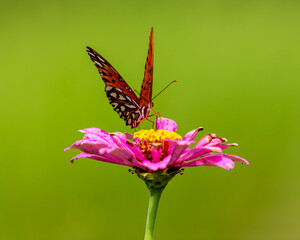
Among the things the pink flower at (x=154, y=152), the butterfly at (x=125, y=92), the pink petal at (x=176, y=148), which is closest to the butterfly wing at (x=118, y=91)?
the butterfly at (x=125, y=92)

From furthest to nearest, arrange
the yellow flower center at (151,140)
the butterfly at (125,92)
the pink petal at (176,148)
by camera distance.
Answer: the butterfly at (125,92) → the yellow flower center at (151,140) → the pink petal at (176,148)

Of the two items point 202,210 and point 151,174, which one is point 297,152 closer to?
point 202,210

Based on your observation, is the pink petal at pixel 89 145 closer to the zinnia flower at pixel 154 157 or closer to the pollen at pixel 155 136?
the zinnia flower at pixel 154 157

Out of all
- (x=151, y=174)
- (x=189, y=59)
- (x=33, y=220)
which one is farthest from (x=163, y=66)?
(x=151, y=174)

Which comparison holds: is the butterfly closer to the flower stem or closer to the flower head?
the flower head

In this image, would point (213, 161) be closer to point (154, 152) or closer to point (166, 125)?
point (154, 152)

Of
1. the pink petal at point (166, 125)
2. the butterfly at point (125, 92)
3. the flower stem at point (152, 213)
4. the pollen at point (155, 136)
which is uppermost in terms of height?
the butterfly at point (125, 92)

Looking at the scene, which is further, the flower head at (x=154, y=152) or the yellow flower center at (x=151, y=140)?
the yellow flower center at (x=151, y=140)
